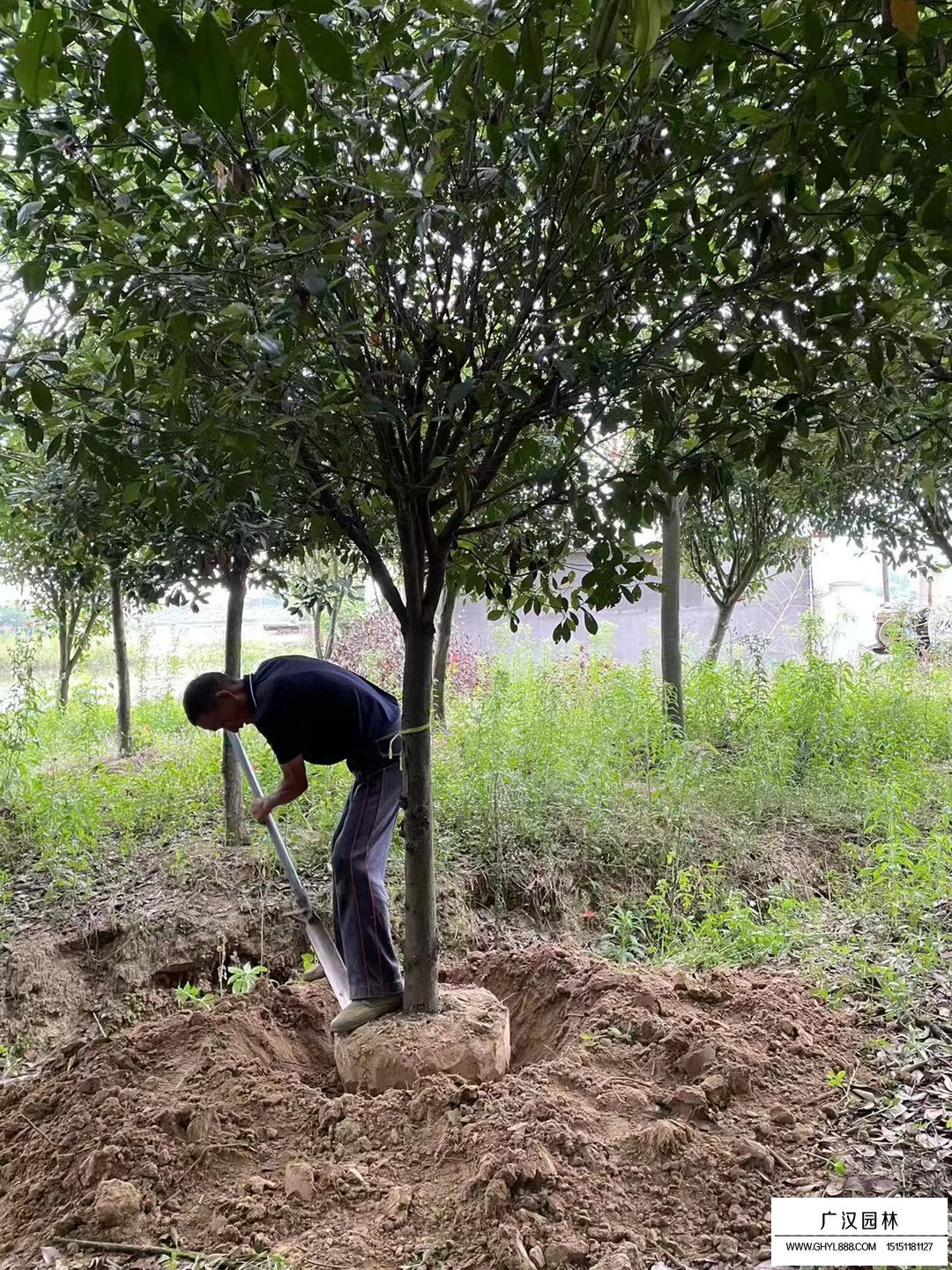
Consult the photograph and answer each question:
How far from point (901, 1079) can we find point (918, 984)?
0.61m

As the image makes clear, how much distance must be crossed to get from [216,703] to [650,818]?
10.4 feet

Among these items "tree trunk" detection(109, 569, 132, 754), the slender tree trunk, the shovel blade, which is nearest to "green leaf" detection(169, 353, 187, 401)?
the shovel blade

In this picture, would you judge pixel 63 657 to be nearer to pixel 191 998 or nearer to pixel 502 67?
pixel 191 998

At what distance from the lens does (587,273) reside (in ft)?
7.77

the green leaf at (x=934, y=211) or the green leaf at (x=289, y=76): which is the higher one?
the green leaf at (x=934, y=211)

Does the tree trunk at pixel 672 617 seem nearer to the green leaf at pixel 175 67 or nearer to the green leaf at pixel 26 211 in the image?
the green leaf at pixel 26 211

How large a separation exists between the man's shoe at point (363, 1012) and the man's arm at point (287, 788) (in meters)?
0.78

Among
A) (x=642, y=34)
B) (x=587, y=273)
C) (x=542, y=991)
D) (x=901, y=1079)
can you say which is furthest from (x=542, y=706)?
(x=642, y=34)

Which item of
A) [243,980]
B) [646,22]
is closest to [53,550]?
[243,980]

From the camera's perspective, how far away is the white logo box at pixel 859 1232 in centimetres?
200

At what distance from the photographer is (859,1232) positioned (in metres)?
2.08

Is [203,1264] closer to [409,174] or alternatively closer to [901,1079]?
[901,1079]

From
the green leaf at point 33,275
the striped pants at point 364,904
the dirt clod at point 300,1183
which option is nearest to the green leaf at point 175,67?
the green leaf at point 33,275

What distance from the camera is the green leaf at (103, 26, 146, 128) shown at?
83cm
